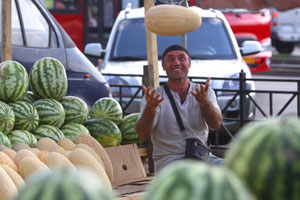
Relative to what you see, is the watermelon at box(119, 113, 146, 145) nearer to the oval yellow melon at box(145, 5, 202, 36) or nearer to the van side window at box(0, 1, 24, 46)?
the oval yellow melon at box(145, 5, 202, 36)

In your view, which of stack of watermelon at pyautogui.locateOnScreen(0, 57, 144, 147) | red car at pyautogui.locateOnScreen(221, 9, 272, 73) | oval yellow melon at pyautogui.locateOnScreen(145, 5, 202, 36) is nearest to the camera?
oval yellow melon at pyautogui.locateOnScreen(145, 5, 202, 36)

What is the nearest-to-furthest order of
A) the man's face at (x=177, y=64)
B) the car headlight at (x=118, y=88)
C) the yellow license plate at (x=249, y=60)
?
the man's face at (x=177, y=64) → the car headlight at (x=118, y=88) → the yellow license plate at (x=249, y=60)

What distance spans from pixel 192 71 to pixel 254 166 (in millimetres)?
8061

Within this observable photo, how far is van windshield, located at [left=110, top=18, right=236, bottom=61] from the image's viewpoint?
31.4 ft

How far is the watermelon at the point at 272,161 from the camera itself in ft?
3.63

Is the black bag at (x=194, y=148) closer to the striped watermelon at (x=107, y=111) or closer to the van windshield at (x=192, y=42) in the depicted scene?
the striped watermelon at (x=107, y=111)

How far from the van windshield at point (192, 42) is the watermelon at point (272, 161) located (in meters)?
8.34

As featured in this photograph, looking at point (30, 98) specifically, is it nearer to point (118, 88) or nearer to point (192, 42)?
point (118, 88)

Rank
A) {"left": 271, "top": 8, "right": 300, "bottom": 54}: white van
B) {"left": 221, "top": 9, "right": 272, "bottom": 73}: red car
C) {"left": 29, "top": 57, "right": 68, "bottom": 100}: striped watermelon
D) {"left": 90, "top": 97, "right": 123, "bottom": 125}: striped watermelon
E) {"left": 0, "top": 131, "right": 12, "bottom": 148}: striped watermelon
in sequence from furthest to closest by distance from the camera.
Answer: {"left": 271, "top": 8, "right": 300, "bottom": 54}: white van
{"left": 221, "top": 9, "right": 272, "bottom": 73}: red car
{"left": 90, "top": 97, "right": 123, "bottom": 125}: striped watermelon
{"left": 29, "top": 57, "right": 68, "bottom": 100}: striped watermelon
{"left": 0, "top": 131, "right": 12, "bottom": 148}: striped watermelon

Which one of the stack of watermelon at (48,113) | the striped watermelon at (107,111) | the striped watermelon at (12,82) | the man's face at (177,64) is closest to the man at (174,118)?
the man's face at (177,64)

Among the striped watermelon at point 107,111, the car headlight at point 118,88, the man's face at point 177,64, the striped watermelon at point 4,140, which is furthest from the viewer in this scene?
the car headlight at point 118,88

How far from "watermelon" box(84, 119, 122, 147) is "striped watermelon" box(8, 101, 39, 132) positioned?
61cm

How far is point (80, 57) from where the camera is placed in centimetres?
778

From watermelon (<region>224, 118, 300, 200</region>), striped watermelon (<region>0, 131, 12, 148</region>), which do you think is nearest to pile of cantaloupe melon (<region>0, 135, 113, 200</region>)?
striped watermelon (<region>0, 131, 12, 148</region>)
